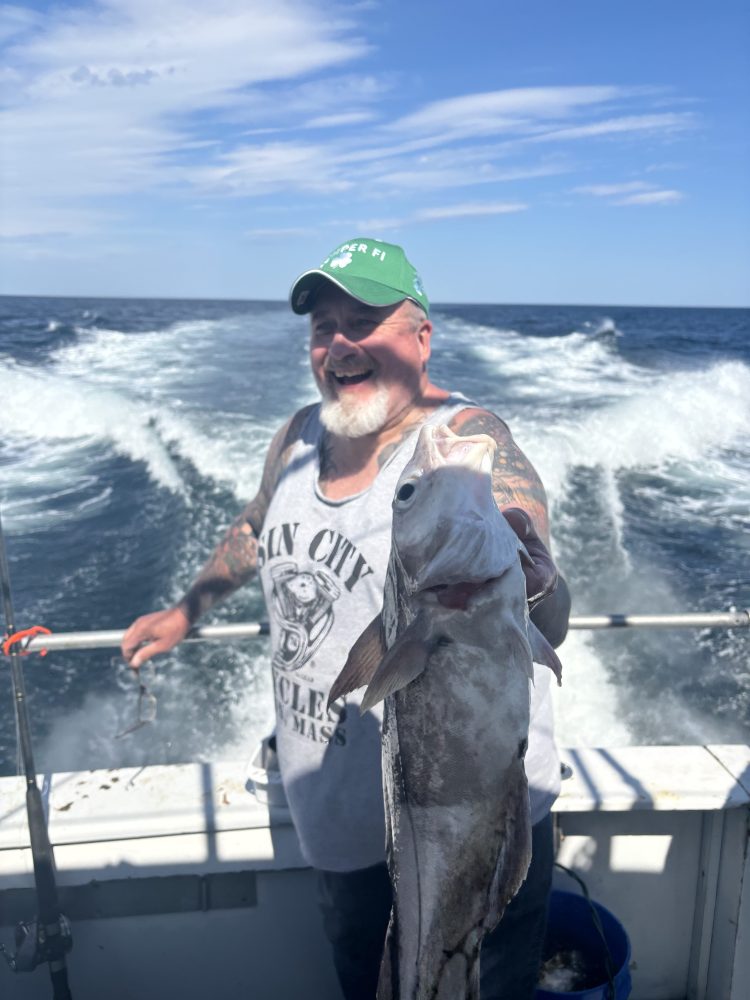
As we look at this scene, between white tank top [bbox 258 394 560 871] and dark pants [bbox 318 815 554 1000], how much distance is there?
7 centimetres

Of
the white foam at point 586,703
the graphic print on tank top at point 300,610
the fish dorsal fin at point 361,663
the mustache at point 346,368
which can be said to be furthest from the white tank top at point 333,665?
the white foam at point 586,703

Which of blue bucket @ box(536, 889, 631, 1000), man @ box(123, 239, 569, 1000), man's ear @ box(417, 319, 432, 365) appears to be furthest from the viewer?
blue bucket @ box(536, 889, 631, 1000)

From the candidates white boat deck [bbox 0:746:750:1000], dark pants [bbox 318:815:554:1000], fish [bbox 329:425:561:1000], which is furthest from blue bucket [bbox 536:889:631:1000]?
fish [bbox 329:425:561:1000]

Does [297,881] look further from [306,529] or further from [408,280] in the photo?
[408,280]

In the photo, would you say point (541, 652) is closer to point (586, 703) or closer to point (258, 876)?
point (258, 876)

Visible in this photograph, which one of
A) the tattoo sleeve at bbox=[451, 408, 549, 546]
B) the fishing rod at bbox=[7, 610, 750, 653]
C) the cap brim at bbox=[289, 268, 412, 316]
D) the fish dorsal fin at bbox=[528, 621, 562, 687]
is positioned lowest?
the fishing rod at bbox=[7, 610, 750, 653]

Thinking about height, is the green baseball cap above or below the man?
above

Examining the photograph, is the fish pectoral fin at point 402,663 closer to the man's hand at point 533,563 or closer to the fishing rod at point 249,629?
the man's hand at point 533,563

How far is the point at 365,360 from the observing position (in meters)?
2.25

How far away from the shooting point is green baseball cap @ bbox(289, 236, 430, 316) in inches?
86.7

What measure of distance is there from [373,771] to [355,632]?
340mm

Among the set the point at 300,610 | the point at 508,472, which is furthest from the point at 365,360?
the point at 300,610

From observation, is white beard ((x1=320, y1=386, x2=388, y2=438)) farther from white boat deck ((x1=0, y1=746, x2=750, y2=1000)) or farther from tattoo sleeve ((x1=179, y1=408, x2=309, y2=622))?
white boat deck ((x1=0, y1=746, x2=750, y2=1000))

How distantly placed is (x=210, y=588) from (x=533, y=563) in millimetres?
1570
